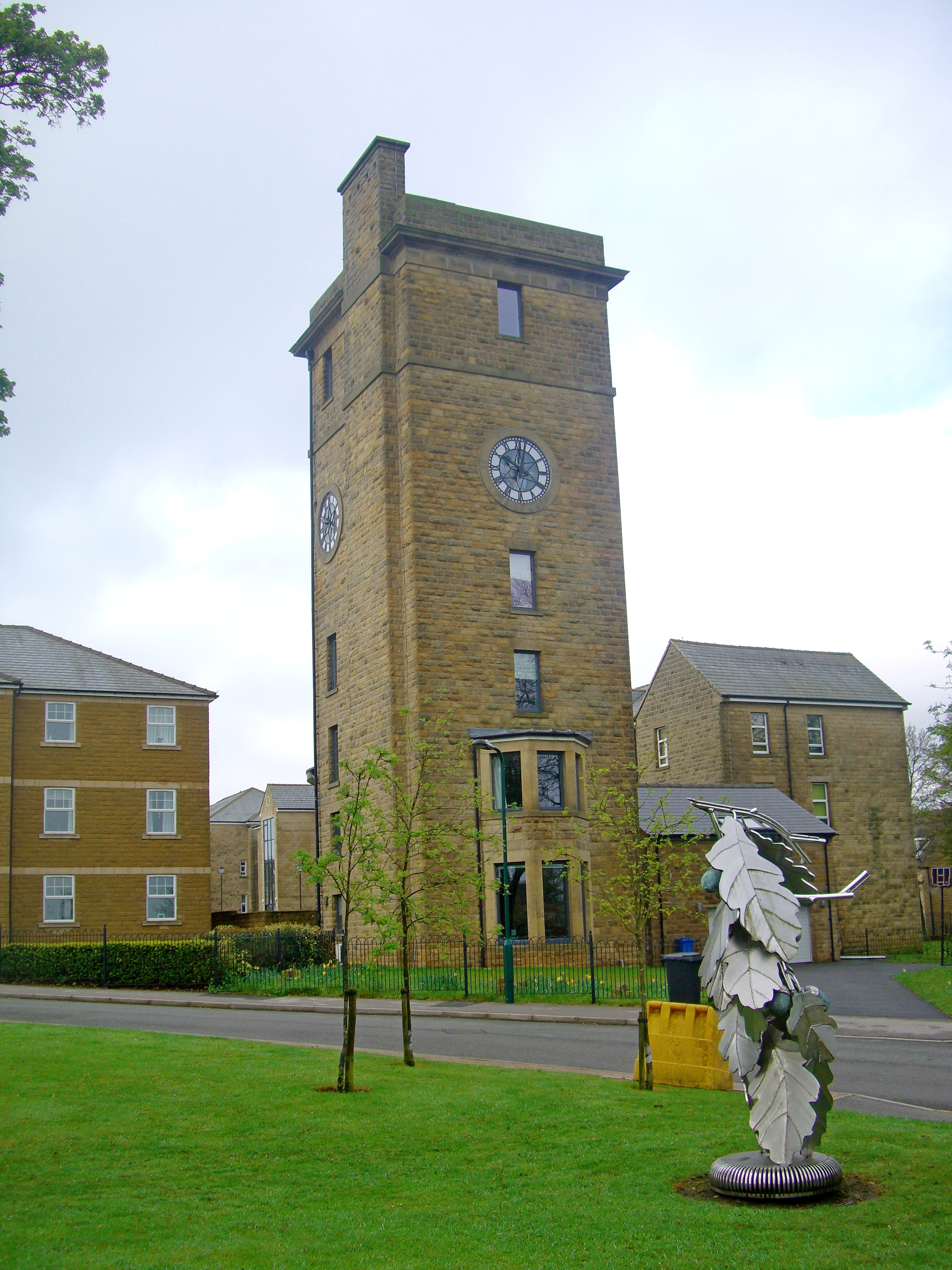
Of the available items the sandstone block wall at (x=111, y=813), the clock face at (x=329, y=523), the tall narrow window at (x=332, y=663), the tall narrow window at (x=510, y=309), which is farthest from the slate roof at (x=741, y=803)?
the sandstone block wall at (x=111, y=813)

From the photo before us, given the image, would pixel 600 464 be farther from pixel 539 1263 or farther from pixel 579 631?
pixel 539 1263

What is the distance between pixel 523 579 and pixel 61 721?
649 inches

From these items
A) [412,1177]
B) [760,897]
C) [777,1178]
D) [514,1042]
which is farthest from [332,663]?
[777,1178]

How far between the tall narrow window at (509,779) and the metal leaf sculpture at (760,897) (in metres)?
25.0

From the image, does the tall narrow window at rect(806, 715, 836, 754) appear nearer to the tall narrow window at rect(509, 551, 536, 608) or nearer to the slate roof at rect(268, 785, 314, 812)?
the tall narrow window at rect(509, 551, 536, 608)

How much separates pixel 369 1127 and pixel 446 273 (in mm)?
30583

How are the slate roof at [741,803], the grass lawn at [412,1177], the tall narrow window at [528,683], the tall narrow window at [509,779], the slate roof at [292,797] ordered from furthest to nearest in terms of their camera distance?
the slate roof at [292,797], the slate roof at [741,803], the tall narrow window at [528,683], the tall narrow window at [509,779], the grass lawn at [412,1177]

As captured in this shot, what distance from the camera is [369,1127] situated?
10.8 meters

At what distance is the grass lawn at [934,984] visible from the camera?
24.7 m

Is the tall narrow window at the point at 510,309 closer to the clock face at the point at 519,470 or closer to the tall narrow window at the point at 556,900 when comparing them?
the clock face at the point at 519,470

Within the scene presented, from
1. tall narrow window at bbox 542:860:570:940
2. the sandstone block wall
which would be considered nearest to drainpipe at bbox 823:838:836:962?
tall narrow window at bbox 542:860:570:940

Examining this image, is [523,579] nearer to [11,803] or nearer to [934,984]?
[934,984]

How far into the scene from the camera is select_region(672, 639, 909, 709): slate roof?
49312 millimetres

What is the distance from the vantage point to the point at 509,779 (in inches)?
1350
